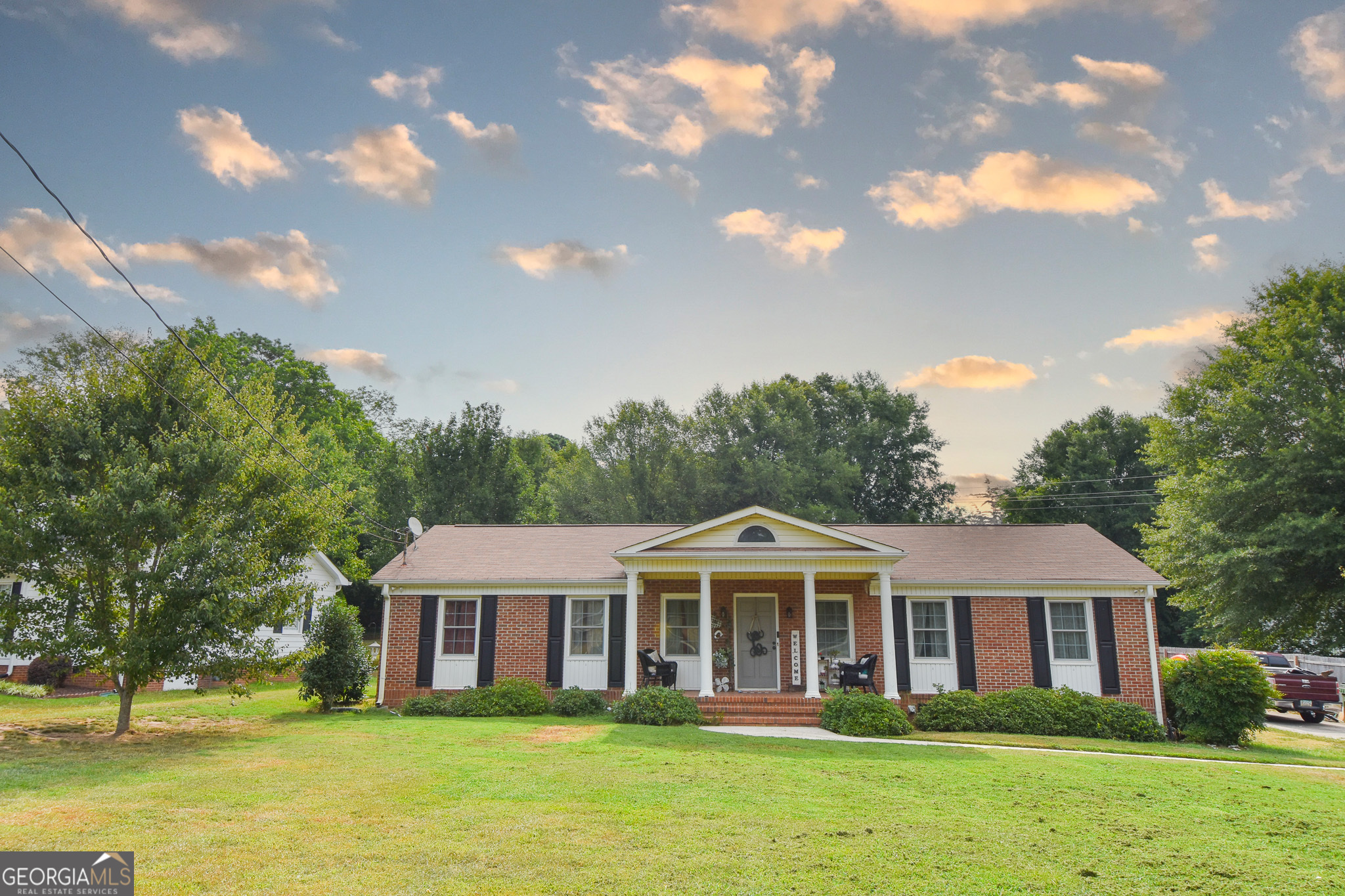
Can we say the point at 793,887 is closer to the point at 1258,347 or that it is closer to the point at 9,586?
the point at 1258,347

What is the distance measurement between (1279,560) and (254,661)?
84.0ft

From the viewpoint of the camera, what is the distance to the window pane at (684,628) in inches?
732

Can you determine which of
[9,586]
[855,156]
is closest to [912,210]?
[855,156]

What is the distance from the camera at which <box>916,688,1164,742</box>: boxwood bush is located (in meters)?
A: 15.5

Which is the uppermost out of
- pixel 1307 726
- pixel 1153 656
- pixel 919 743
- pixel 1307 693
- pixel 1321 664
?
pixel 1153 656

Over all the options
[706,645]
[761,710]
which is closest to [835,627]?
[761,710]

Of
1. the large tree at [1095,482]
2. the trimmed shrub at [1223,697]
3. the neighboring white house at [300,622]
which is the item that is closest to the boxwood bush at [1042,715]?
the trimmed shrub at [1223,697]

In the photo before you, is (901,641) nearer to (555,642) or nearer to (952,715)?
(952,715)

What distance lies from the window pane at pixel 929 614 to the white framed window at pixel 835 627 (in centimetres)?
143

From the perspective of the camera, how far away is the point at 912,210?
58.1 feet

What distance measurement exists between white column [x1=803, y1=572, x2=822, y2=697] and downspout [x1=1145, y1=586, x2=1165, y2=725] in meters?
7.24

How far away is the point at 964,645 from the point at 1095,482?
31.4m

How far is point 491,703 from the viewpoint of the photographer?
16750 millimetres

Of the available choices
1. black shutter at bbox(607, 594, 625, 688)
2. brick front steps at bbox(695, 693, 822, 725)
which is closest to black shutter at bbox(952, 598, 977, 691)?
brick front steps at bbox(695, 693, 822, 725)
